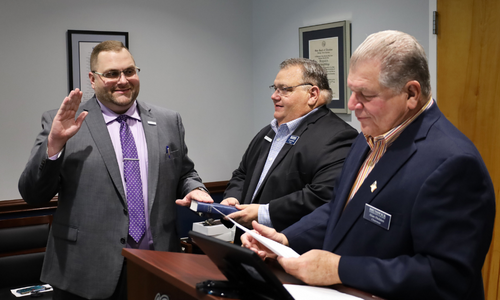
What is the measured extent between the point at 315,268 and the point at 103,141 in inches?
55.6

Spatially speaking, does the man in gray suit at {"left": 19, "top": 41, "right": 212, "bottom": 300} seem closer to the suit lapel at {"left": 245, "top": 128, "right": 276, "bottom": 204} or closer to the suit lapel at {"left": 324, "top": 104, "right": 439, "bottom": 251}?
the suit lapel at {"left": 245, "top": 128, "right": 276, "bottom": 204}

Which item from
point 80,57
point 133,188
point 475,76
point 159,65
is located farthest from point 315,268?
point 159,65

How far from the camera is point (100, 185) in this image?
2.21 m

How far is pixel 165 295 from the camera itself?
4.38ft

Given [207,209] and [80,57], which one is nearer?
[207,209]

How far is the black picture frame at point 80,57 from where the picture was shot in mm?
3791

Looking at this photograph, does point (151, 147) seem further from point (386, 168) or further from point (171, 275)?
point (386, 168)

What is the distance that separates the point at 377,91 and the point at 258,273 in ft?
2.18

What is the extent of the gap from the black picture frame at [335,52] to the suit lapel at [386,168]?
2.39 m

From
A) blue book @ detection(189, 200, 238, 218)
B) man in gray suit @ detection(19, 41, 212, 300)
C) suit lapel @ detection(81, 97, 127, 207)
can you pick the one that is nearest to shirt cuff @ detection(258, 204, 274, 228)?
blue book @ detection(189, 200, 238, 218)

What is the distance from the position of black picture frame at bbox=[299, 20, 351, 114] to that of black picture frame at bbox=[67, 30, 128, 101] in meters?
1.89

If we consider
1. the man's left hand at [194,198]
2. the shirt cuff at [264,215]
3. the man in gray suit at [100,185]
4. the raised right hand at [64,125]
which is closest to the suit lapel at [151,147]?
the man in gray suit at [100,185]

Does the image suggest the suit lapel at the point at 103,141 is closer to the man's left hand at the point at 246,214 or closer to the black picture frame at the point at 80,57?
the man's left hand at the point at 246,214

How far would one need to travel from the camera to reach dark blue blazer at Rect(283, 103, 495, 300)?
118 centimetres
